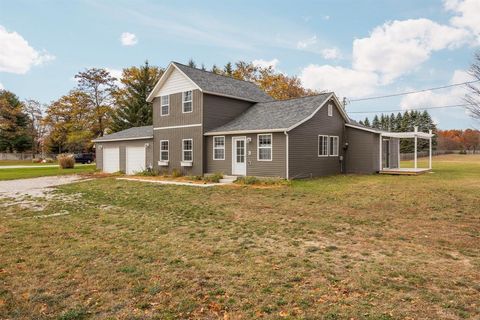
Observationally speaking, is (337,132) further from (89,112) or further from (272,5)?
(89,112)

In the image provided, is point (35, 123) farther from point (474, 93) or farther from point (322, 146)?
point (474, 93)

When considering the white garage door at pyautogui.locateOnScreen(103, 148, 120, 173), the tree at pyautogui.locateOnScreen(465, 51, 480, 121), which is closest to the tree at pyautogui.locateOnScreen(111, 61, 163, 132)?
the white garage door at pyautogui.locateOnScreen(103, 148, 120, 173)

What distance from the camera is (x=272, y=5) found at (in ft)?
53.6

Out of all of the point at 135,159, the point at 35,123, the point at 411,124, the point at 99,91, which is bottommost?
the point at 135,159

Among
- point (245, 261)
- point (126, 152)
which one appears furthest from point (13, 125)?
point (245, 261)

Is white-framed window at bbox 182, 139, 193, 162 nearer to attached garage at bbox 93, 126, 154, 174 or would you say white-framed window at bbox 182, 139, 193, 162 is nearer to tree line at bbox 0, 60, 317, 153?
attached garage at bbox 93, 126, 154, 174

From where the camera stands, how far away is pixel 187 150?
2056cm

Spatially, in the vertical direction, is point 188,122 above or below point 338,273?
above

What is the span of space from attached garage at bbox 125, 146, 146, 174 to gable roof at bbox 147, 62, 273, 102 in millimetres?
3981

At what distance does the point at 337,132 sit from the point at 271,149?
225 inches

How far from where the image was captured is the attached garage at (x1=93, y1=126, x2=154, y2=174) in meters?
23.3

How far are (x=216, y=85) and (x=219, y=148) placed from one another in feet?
13.9

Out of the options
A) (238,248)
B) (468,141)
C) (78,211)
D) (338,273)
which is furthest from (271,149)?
(468,141)

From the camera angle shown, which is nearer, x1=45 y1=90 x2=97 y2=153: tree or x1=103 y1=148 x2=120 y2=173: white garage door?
x1=103 y1=148 x2=120 y2=173: white garage door
